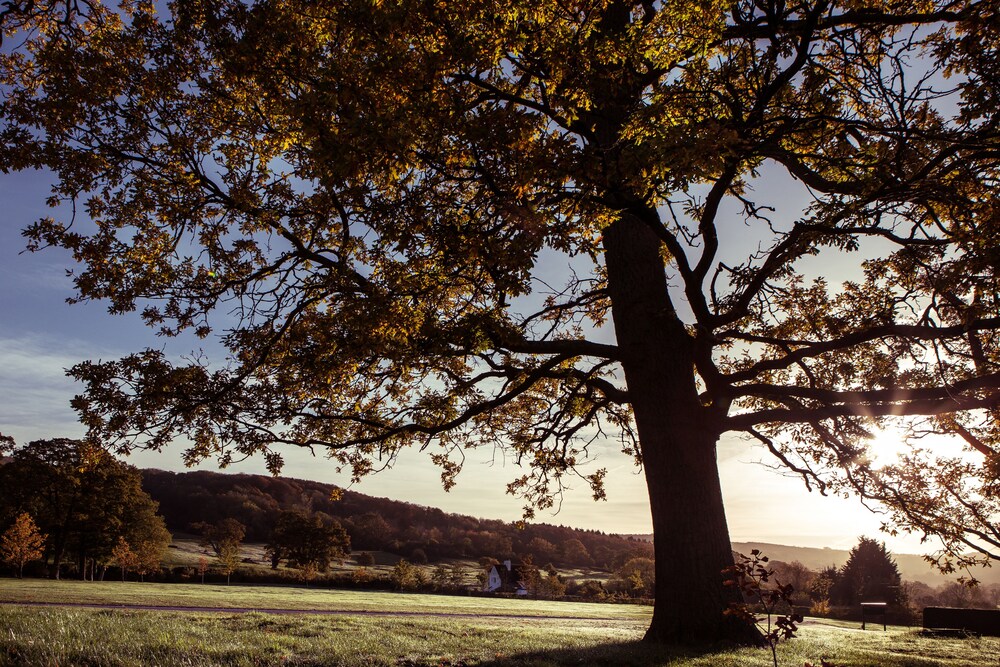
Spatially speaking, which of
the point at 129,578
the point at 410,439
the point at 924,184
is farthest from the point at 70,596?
the point at 129,578

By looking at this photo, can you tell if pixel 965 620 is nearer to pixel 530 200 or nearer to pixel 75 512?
pixel 530 200

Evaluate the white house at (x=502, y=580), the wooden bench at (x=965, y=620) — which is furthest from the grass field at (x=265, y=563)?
the wooden bench at (x=965, y=620)

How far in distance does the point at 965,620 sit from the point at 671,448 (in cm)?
2147

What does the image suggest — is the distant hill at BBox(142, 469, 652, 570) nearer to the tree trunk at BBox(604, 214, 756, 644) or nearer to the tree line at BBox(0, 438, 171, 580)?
the tree line at BBox(0, 438, 171, 580)

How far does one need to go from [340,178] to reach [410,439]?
8.51 m

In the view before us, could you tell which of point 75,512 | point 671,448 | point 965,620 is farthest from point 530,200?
point 75,512

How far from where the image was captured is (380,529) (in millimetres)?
102562

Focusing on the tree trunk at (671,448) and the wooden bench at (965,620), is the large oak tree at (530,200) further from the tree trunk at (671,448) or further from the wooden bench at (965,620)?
the wooden bench at (965,620)

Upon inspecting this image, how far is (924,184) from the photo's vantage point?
800cm

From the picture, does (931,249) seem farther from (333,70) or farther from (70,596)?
(70,596)

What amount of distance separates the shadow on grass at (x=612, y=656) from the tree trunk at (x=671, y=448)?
81 centimetres

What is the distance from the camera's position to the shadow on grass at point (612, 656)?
26.3 ft

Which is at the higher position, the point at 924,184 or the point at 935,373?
the point at 924,184

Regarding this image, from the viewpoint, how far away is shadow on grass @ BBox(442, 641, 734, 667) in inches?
316
